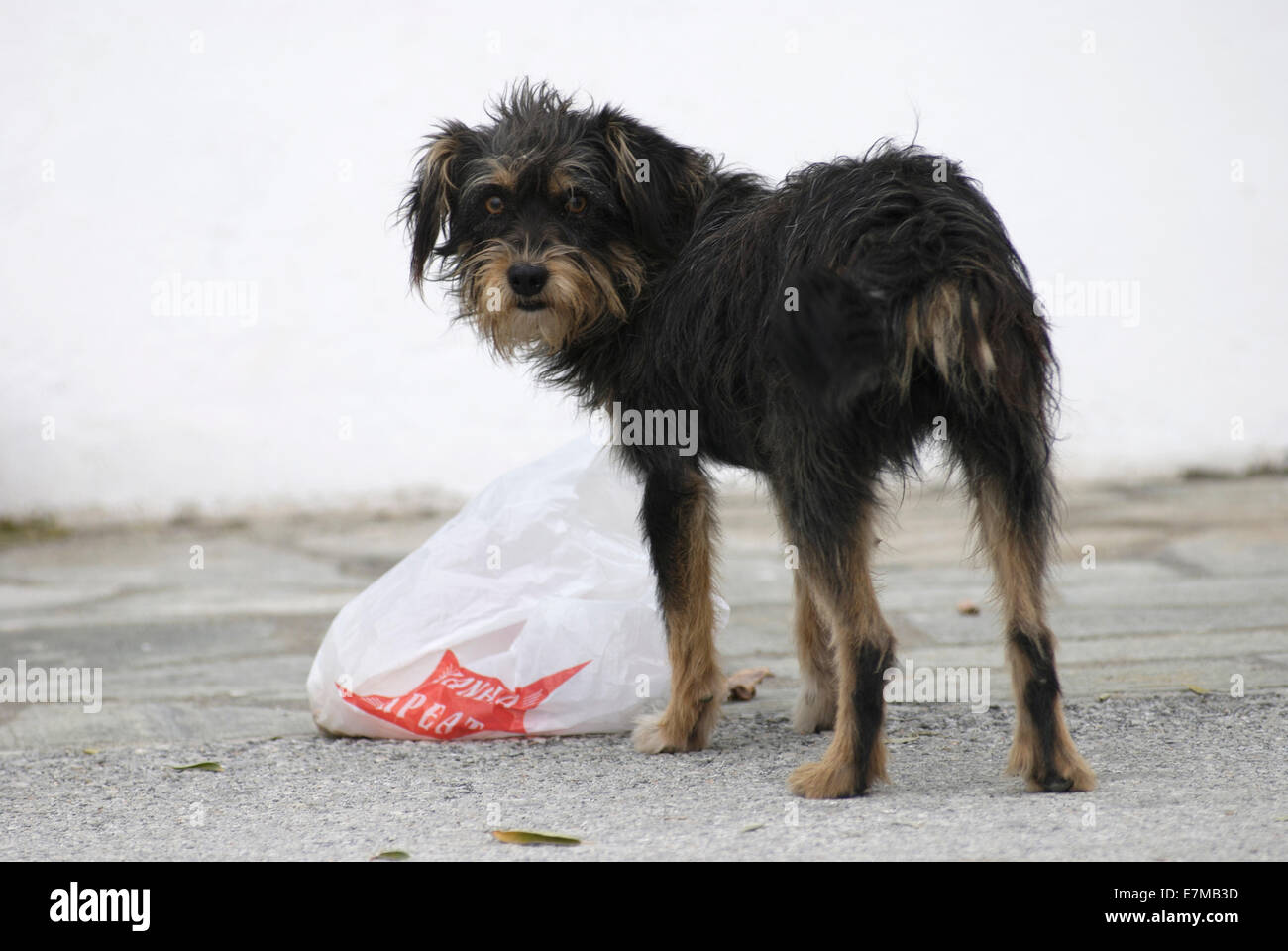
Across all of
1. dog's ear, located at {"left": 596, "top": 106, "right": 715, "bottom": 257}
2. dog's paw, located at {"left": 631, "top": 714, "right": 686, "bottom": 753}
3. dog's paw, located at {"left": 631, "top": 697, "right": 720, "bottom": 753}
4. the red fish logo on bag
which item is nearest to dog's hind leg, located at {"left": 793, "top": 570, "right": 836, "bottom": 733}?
dog's paw, located at {"left": 631, "top": 697, "right": 720, "bottom": 753}

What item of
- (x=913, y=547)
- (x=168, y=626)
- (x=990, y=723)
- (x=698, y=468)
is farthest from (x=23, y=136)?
(x=990, y=723)

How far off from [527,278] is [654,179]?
48cm

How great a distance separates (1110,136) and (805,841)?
7510 mm

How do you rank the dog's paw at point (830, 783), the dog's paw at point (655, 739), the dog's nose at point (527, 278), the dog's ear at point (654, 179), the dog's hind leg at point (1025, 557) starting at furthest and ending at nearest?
the dog's paw at point (655, 739)
the dog's ear at point (654, 179)
the dog's nose at point (527, 278)
the dog's paw at point (830, 783)
the dog's hind leg at point (1025, 557)

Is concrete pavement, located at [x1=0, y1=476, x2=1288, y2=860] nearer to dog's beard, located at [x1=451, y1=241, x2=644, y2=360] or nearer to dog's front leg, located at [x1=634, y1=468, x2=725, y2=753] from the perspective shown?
dog's front leg, located at [x1=634, y1=468, x2=725, y2=753]

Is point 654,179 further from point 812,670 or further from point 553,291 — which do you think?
point 812,670

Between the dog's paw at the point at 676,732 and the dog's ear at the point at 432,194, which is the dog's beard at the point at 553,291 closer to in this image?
the dog's ear at the point at 432,194

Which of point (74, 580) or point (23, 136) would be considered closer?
point (74, 580)

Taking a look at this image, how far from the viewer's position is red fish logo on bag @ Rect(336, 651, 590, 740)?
12.6 ft

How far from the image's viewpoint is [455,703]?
12.6ft

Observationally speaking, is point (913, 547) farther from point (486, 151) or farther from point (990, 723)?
point (486, 151)

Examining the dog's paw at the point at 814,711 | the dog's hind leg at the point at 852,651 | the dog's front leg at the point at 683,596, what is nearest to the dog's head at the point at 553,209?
the dog's front leg at the point at 683,596

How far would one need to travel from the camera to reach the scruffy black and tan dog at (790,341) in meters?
2.71

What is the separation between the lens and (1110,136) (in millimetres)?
8906
